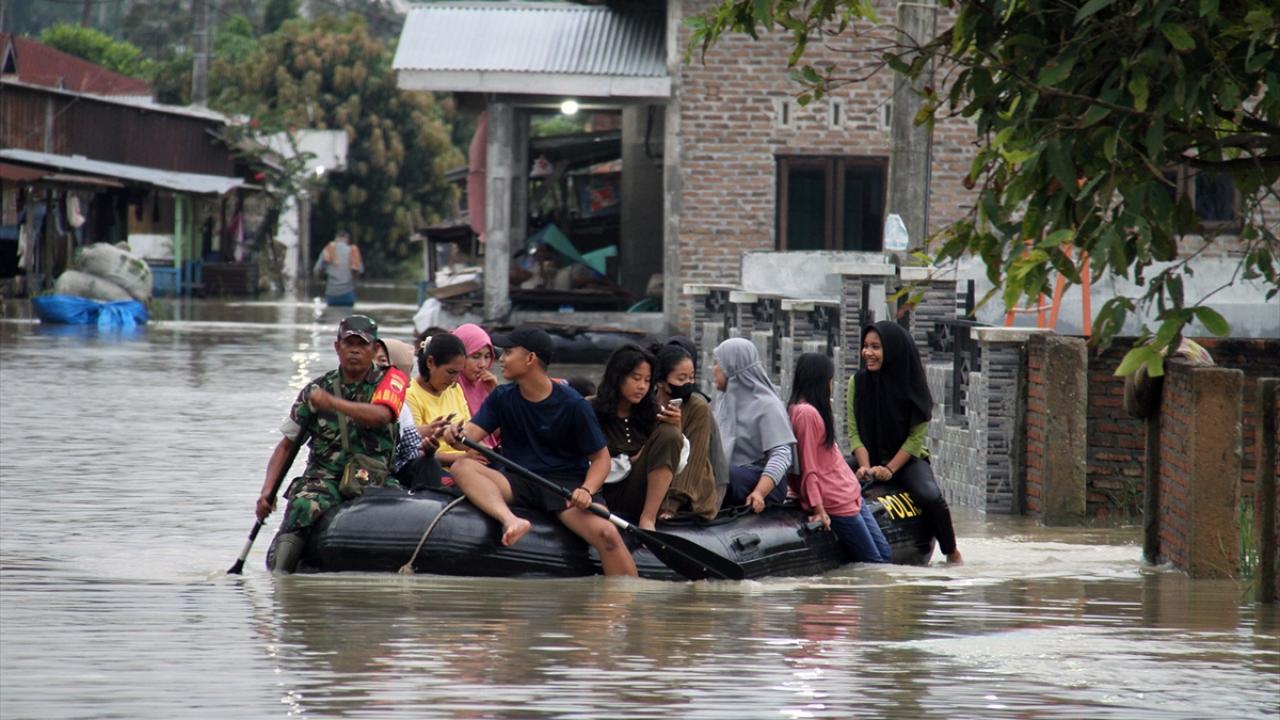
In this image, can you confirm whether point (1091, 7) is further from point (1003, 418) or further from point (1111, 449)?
point (1003, 418)

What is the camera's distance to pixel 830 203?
28875 mm

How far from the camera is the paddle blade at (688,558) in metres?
11.1

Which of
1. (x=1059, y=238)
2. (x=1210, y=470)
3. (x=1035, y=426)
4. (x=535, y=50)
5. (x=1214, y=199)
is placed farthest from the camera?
(x=535, y=50)

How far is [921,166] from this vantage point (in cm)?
1792

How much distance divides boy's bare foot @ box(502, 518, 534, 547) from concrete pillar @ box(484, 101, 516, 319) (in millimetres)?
17946

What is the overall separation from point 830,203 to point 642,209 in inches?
176

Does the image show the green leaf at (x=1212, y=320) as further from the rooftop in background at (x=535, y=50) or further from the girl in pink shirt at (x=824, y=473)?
the rooftop in background at (x=535, y=50)

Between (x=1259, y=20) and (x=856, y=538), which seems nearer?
(x=1259, y=20)

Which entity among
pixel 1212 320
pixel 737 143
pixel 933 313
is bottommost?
pixel 933 313

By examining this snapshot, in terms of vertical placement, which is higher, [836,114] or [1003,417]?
[836,114]

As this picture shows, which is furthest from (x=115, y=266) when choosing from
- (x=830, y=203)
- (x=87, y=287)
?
(x=830, y=203)

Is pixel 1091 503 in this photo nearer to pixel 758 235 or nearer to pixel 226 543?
pixel 226 543

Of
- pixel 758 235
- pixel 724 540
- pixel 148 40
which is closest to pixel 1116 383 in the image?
pixel 724 540

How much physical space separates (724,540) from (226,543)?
3.04m
